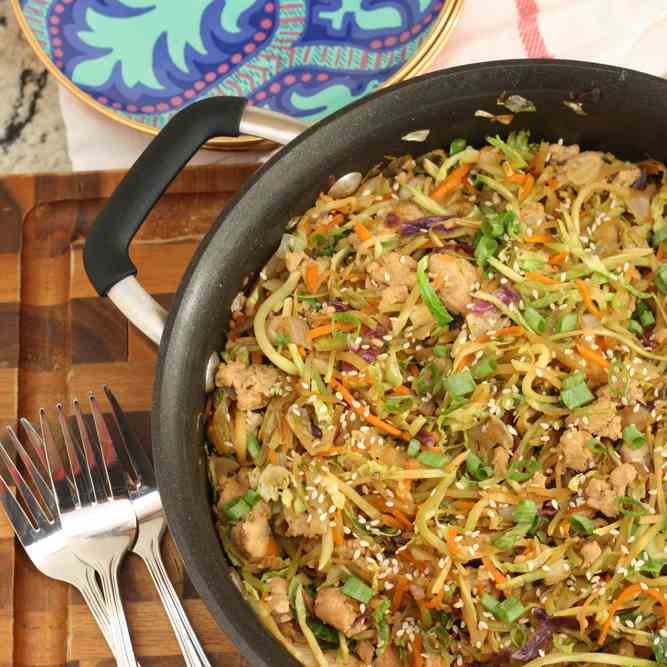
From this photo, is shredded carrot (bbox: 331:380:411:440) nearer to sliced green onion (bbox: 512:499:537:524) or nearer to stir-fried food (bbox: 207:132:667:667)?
stir-fried food (bbox: 207:132:667:667)

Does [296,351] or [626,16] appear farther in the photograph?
[626,16]

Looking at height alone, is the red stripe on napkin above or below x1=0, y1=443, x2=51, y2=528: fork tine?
above

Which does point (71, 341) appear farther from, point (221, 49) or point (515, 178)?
point (515, 178)

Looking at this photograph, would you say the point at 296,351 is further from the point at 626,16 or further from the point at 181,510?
the point at 626,16

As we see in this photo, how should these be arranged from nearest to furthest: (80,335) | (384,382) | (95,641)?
(384,382) < (95,641) < (80,335)

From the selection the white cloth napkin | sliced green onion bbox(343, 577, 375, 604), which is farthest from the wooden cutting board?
sliced green onion bbox(343, 577, 375, 604)

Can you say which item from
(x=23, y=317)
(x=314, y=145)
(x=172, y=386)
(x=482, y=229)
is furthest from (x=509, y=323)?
(x=23, y=317)
